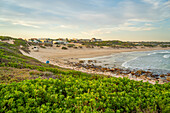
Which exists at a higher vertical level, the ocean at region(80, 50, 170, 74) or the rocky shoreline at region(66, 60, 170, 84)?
the ocean at region(80, 50, 170, 74)

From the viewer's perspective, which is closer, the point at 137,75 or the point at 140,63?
the point at 137,75

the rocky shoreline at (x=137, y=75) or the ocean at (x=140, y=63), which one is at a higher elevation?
the ocean at (x=140, y=63)

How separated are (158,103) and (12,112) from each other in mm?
4428

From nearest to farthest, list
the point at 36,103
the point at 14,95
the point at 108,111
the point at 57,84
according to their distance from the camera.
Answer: the point at 108,111, the point at 36,103, the point at 14,95, the point at 57,84

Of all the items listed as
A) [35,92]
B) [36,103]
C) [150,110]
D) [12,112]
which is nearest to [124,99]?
[150,110]

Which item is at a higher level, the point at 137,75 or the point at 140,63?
the point at 140,63

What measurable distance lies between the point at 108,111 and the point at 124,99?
97cm

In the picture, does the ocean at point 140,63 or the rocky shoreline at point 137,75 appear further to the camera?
the ocean at point 140,63

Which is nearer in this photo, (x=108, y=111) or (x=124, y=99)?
(x=108, y=111)

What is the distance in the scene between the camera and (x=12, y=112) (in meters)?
2.81

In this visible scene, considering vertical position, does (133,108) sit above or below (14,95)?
below

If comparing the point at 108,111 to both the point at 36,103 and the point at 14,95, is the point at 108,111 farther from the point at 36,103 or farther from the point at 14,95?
the point at 14,95

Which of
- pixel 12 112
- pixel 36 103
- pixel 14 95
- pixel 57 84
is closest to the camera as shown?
pixel 12 112

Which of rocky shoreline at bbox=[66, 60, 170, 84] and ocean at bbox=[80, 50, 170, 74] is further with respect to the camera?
ocean at bbox=[80, 50, 170, 74]
